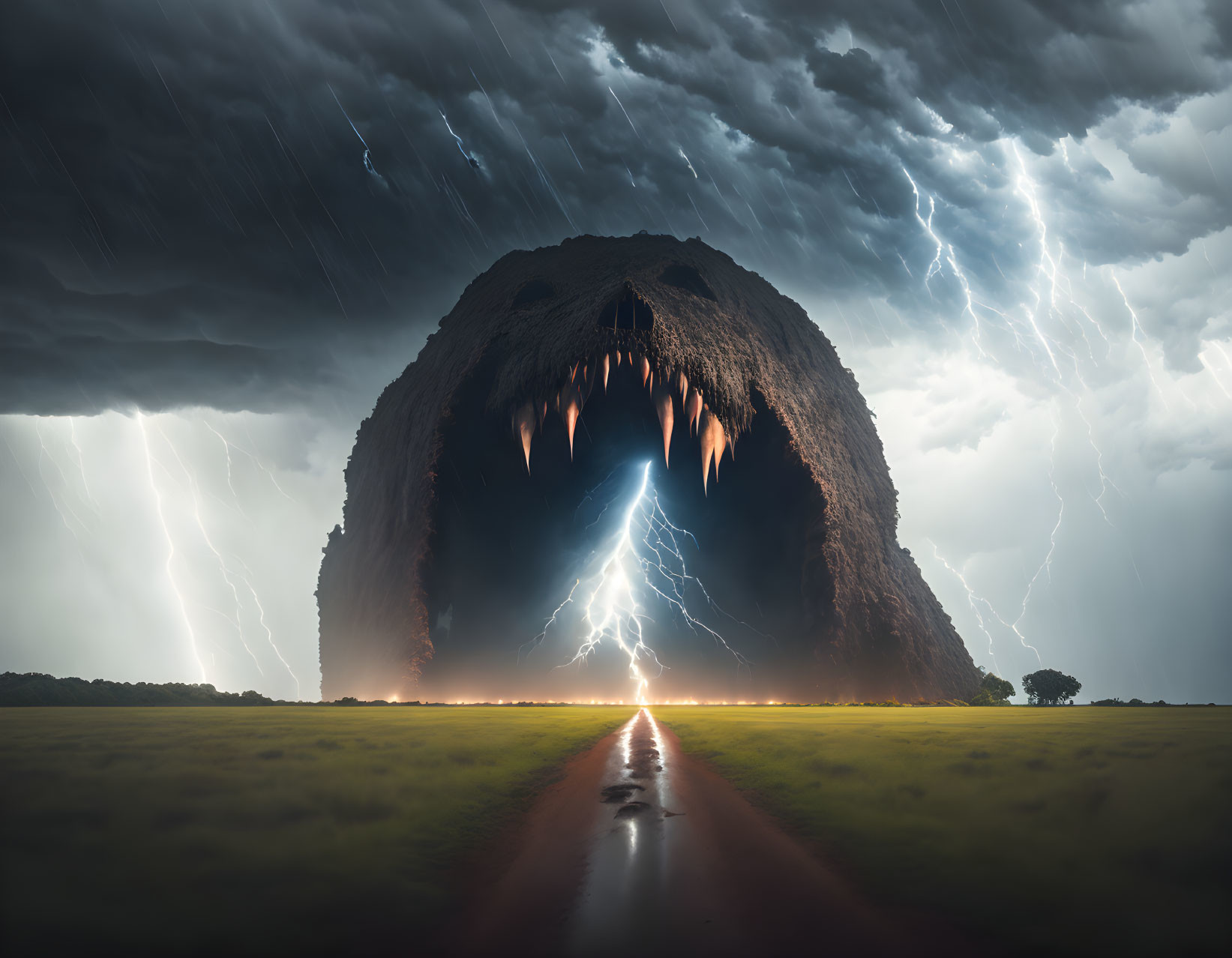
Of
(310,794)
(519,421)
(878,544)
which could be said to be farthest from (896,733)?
(878,544)

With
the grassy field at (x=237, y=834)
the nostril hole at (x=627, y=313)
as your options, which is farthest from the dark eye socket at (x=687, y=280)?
the grassy field at (x=237, y=834)

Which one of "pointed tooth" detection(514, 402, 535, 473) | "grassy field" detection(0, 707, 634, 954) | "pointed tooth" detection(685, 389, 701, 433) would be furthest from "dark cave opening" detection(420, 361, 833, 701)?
"grassy field" detection(0, 707, 634, 954)

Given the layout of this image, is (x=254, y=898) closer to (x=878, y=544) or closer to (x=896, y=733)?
(x=896, y=733)

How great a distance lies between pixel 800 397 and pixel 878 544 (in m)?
10.0

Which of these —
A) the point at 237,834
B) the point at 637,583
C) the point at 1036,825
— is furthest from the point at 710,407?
the point at 237,834

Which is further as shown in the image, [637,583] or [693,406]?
[637,583]

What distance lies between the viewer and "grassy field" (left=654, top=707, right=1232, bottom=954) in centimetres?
416

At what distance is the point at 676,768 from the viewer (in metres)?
10.8

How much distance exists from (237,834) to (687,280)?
1458 inches

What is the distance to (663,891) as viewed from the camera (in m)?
4.83

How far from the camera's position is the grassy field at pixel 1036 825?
13.7 feet

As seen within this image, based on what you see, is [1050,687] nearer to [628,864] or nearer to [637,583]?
[637,583]

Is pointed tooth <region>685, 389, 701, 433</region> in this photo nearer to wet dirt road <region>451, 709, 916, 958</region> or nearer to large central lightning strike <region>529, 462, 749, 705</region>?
large central lightning strike <region>529, 462, 749, 705</region>

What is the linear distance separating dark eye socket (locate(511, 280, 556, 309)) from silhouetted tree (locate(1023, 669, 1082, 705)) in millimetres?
35825
